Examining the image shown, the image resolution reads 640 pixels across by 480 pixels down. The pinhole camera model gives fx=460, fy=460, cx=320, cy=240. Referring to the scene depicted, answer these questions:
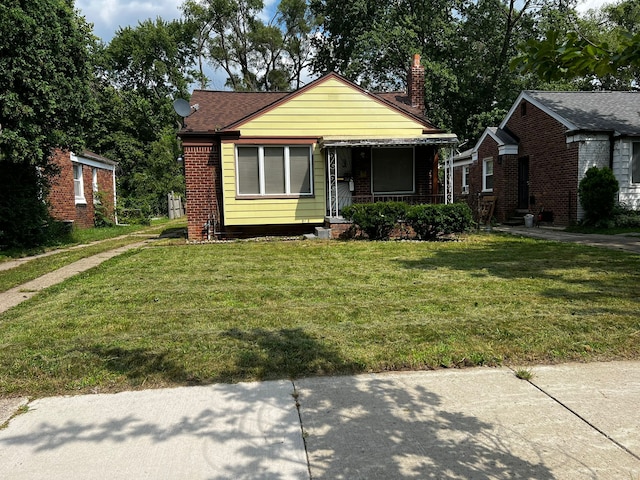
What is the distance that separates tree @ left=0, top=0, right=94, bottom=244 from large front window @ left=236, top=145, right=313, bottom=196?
428 centimetres

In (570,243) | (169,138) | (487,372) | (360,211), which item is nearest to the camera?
(487,372)

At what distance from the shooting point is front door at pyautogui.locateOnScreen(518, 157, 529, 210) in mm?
18688

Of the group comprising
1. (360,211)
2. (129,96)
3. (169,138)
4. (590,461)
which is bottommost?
(590,461)

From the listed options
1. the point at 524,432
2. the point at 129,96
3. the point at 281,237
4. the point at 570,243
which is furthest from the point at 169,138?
the point at 524,432

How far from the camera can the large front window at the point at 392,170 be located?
14188 millimetres

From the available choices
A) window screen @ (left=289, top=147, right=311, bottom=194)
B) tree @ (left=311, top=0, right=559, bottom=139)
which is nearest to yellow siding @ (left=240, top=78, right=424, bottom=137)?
window screen @ (left=289, top=147, right=311, bottom=194)

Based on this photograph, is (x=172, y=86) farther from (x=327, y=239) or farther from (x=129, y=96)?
(x=327, y=239)

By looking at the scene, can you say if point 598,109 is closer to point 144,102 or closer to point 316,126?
point 316,126

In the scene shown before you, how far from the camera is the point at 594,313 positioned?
493cm

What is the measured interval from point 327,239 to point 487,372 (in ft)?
29.8

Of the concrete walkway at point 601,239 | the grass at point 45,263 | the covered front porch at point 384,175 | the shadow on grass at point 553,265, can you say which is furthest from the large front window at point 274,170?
the concrete walkway at point 601,239

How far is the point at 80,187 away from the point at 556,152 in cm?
1827

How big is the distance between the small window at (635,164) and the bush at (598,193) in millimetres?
1486

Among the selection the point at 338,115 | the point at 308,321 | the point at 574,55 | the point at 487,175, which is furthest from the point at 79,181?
the point at 574,55
